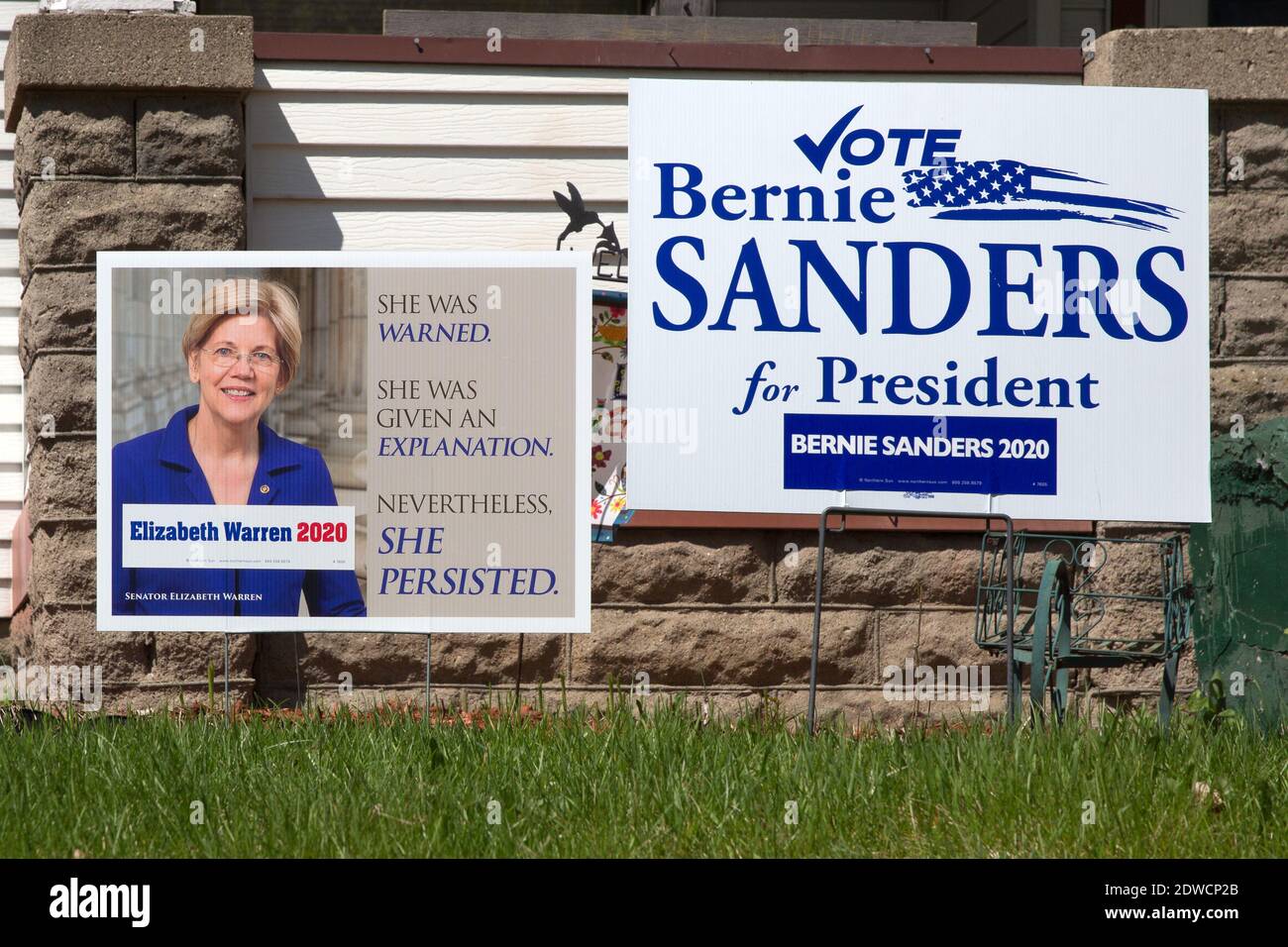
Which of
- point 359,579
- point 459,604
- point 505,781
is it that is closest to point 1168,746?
point 505,781

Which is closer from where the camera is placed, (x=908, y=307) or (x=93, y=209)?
(x=908, y=307)

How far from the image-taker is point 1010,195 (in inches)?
205

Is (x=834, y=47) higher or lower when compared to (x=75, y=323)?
higher

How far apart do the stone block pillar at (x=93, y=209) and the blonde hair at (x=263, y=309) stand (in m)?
0.54

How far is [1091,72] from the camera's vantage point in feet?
20.0

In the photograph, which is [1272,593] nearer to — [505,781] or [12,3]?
[505,781]

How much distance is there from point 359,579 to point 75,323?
5.44ft

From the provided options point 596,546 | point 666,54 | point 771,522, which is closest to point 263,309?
point 596,546

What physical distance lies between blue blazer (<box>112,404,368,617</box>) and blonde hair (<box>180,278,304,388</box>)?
30 centimetres

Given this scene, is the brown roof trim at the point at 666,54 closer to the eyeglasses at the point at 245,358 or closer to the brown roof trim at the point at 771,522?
the eyeglasses at the point at 245,358

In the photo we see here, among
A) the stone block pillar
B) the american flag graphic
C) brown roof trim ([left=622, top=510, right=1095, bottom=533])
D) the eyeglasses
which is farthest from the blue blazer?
the american flag graphic

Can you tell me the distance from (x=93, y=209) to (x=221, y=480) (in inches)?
54.9

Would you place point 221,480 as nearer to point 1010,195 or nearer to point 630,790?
point 630,790

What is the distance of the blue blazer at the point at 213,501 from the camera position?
519 centimetres
